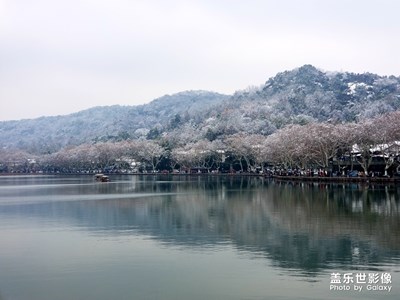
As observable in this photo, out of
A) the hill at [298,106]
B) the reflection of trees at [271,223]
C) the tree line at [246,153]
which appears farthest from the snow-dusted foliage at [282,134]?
the reflection of trees at [271,223]

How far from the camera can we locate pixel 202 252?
2006 centimetres

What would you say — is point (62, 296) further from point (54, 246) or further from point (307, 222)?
point (307, 222)

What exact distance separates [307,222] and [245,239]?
5.82m

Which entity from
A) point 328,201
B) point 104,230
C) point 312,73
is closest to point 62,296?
point 104,230

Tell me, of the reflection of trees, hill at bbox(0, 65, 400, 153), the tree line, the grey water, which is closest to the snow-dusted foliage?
the tree line

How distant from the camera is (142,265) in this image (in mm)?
18109

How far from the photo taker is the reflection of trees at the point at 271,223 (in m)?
19.3

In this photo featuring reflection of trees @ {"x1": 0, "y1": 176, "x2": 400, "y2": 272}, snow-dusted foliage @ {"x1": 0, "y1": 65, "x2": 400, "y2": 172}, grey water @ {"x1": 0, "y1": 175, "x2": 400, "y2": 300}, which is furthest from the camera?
snow-dusted foliage @ {"x1": 0, "y1": 65, "x2": 400, "y2": 172}

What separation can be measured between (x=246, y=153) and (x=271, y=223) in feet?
228

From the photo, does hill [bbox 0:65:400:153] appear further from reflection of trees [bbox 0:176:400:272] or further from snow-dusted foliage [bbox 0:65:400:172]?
reflection of trees [bbox 0:176:400:272]

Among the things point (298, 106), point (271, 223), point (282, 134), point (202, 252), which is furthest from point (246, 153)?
point (202, 252)

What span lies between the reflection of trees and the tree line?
1682cm

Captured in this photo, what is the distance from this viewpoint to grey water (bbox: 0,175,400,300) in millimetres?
14812

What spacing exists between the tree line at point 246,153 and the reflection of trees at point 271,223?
55.2ft
